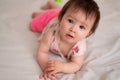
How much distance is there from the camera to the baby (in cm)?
92

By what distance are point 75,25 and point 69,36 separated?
0.06 metres

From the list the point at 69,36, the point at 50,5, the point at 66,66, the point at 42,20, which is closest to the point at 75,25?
the point at 69,36

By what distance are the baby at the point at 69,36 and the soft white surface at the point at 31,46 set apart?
38 millimetres

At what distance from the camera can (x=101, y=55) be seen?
1.05 m

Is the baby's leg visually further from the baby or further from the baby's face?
the baby's face

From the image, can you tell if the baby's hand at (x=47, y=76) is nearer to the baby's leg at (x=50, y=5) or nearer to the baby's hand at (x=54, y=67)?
the baby's hand at (x=54, y=67)

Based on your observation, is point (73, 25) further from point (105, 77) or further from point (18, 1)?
point (18, 1)

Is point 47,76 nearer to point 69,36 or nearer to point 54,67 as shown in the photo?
point 54,67

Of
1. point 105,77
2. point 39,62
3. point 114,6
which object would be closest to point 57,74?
point 39,62

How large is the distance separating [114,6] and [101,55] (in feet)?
1.65

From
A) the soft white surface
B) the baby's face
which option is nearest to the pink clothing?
the soft white surface

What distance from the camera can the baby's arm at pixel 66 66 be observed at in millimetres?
925

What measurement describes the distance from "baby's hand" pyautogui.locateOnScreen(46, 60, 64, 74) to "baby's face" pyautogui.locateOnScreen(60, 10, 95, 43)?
11cm

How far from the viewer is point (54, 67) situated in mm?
927
